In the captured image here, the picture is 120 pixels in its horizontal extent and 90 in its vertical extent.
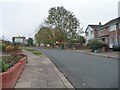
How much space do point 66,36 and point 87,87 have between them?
74.1 m

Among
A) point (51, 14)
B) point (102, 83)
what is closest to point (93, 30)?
point (51, 14)

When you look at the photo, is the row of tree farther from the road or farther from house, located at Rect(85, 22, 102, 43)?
the road

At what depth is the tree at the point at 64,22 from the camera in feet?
273

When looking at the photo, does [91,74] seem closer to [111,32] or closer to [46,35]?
[111,32]

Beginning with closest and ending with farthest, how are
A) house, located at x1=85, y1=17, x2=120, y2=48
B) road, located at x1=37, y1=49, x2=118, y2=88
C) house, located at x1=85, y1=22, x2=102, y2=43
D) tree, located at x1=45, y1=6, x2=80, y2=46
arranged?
road, located at x1=37, y1=49, x2=118, y2=88 → house, located at x1=85, y1=17, x2=120, y2=48 → house, located at x1=85, y1=22, x2=102, y2=43 → tree, located at x1=45, y1=6, x2=80, y2=46

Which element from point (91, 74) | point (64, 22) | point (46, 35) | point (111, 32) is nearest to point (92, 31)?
point (64, 22)

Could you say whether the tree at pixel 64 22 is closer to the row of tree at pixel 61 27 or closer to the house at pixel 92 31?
the row of tree at pixel 61 27

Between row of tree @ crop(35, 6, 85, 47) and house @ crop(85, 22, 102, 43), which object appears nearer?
house @ crop(85, 22, 102, 43)

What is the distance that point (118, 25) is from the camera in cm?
5144

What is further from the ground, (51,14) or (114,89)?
(51,14)

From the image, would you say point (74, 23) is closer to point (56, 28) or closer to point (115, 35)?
point (56, 28)

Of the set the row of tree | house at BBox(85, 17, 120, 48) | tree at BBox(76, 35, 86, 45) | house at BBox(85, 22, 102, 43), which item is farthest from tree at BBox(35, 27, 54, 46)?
house at BBox(85, 17, 120, 48)

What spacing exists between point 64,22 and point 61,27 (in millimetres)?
1877

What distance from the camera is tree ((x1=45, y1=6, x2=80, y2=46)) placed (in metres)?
83.2
